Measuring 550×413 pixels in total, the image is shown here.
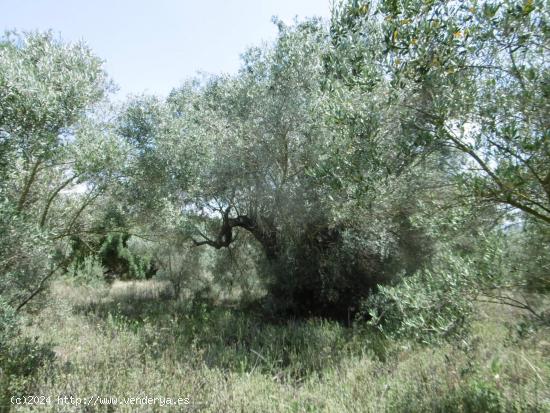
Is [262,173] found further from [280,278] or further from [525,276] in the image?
[525,276]

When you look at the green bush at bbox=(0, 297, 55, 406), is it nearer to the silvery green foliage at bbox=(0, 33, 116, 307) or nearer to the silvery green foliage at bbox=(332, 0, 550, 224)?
the silvery green foliage at bbox=(0, 33, 116, 307)

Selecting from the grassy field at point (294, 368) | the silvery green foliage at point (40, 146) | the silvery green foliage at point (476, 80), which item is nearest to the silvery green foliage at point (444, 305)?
the grassy field at point (294, 368)

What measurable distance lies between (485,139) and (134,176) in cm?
753

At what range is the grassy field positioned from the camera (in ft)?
13.7

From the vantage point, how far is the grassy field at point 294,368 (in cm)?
418

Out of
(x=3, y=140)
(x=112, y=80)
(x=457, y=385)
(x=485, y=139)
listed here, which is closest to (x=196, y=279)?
(x=112, y=80)

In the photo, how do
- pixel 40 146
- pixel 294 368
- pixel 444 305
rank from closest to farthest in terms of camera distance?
pixel 444 305, pixel 40 146, pixel 294 368

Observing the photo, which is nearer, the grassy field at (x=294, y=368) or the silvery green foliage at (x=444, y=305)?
the silvery green foliage at (x=444, y=305)

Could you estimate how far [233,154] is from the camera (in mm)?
9195

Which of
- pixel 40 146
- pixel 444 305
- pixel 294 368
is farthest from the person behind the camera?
pixel 294 368

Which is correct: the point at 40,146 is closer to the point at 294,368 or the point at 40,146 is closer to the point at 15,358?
the point at 15,358

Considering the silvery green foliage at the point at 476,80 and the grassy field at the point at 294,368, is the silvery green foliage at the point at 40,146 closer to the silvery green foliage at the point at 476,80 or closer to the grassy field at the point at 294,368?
the grassy field at the point at 294,368

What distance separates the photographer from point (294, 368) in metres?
6.00

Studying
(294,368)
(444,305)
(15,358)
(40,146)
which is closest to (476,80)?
(444,305)
